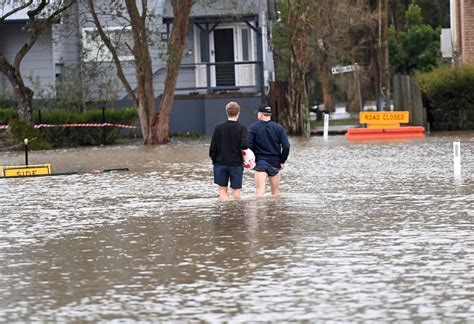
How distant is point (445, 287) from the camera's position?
10.4 meters

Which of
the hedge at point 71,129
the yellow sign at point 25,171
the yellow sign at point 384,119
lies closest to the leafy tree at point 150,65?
the hedge at point 71,129

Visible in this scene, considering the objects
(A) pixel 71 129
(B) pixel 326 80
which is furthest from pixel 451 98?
(B) pixel 326 80

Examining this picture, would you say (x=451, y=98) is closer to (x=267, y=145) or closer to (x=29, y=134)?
(x=29, y=134)

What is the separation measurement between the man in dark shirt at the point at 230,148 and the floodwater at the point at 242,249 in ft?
1.46

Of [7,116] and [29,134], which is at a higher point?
[7,116]

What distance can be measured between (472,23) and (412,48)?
9462 mm

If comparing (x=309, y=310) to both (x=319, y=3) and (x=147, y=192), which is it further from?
(x=319, y=3)

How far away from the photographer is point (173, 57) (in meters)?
41.0

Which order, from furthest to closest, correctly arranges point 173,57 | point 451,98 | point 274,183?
point 451,98 < point 173,57 < point 274,183

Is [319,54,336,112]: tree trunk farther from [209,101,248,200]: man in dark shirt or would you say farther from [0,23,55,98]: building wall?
[209,101,248,200]: man in dark shirt

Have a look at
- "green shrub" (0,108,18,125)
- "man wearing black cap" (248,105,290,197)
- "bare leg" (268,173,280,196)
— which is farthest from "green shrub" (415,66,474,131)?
"man wearing black cap" (248,105,290,197)

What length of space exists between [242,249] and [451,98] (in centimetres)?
3092

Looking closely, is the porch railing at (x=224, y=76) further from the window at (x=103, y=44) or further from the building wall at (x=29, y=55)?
the building wall at (x=29, y=55)

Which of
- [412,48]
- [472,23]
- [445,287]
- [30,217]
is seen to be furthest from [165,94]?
[445,287]
